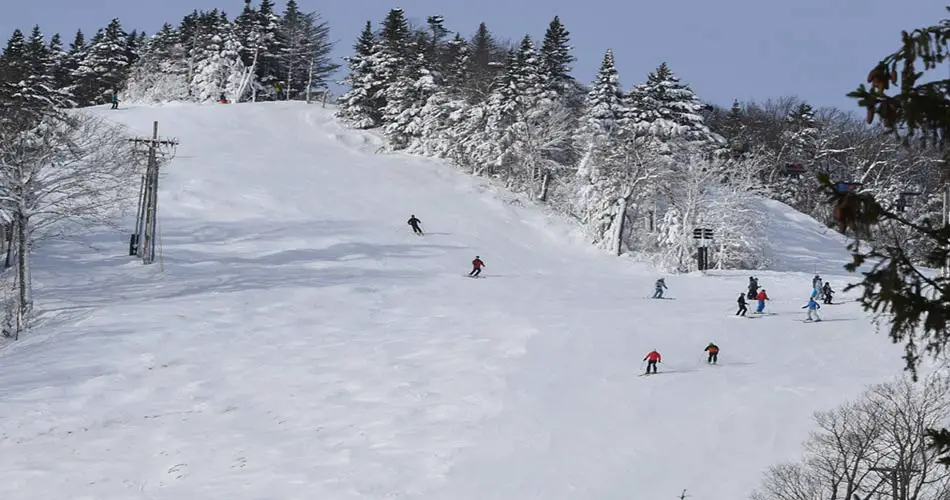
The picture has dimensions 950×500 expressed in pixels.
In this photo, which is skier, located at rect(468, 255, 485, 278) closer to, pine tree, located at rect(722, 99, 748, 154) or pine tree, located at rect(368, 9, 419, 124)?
pine tree, located at rect(368, 9, 419, 124)

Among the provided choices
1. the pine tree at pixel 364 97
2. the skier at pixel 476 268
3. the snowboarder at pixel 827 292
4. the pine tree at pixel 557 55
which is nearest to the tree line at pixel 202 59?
the pine tree at pixel 364 97

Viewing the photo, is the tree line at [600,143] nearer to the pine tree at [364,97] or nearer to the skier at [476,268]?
the pine tree at [364,97]

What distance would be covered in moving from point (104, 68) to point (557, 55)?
A: 2007 inches

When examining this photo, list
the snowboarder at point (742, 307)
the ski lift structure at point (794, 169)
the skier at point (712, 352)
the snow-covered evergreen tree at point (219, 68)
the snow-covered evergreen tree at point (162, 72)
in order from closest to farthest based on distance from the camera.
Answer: the skier at point (712, 352) → the snowboarder at point (742, 307) → the ski lift structure at point (794, 169) → the snow-covered evergreen tree at point (219, 68) → the snow-covered evergreen tree at point (162, 72)

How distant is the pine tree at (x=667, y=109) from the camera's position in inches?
2197

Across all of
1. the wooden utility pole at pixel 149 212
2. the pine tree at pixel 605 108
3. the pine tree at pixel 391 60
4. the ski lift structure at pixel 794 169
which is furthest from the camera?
the ski lift structure at pixel 794 169

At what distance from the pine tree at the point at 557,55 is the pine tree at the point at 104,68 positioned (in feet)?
158

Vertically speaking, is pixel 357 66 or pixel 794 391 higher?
pixel 357 66

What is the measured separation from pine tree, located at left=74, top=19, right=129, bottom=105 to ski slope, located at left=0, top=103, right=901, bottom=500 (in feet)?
165

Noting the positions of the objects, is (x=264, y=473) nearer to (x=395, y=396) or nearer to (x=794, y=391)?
(x=395, y=396)

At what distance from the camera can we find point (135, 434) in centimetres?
2116

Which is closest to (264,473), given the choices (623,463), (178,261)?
(623,463)

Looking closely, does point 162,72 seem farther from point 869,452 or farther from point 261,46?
point 869,452

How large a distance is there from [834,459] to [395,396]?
11.3 metres
